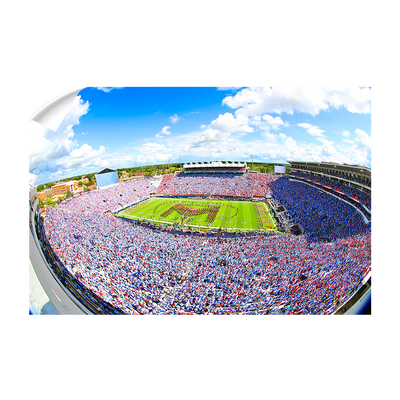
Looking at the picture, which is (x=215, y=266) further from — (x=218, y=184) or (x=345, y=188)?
(x=218, y=184)

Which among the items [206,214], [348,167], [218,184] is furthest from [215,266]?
[218,184]

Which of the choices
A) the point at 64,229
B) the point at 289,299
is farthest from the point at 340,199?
the point at 64,229

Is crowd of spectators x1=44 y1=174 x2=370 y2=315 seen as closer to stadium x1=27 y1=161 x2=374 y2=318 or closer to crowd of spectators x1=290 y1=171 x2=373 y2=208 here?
stadium x1=27 y1=161 x2=374 y2=318

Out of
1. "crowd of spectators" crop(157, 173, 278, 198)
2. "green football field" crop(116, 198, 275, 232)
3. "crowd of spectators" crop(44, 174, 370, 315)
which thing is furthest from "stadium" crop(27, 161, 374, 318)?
"crowd of spectators" crop(157, 173, 278, 198)

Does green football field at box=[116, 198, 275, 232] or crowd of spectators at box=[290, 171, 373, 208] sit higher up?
crowd of spectators at box=[290, 171, 373, 208]

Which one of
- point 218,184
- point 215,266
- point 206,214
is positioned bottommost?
point 215,266

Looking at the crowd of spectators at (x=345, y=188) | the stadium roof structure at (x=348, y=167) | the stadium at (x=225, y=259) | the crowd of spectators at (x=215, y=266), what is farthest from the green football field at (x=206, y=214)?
the stadium roof structure at (x=348, y=167)

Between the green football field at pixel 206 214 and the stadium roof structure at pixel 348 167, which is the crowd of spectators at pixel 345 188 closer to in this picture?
the stadium roof structure at pixel 348 167
